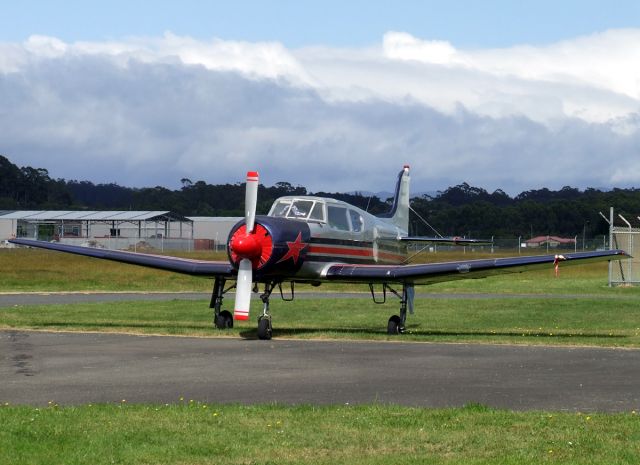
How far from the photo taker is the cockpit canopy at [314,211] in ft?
79.5

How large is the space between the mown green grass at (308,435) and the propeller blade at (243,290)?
9.86m

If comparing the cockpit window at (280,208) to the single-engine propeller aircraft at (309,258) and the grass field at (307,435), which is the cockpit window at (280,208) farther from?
the grass field at (307,435)

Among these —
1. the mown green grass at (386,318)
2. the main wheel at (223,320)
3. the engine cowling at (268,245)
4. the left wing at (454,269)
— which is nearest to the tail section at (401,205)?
the mown green grass at (386,318)

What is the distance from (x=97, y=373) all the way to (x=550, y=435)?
760 centimetres

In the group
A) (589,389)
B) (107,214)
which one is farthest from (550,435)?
(107,214)

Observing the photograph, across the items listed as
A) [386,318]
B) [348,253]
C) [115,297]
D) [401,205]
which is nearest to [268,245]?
[348,253]

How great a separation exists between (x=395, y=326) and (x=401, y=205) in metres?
8.42

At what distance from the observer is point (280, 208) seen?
24328 millimetres

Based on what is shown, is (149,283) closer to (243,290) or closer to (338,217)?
(338,217)

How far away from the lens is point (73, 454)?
9.45 meters

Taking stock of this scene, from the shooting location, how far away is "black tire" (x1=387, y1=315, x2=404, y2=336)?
24594 millimetres

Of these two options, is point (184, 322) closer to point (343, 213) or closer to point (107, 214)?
point (343, 213)

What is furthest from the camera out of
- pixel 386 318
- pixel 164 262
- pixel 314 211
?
pixel 386 318

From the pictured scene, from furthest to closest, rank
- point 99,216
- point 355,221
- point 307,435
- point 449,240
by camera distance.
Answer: point 99,216 < point 449,240 < point 355,221 < point 307,435
